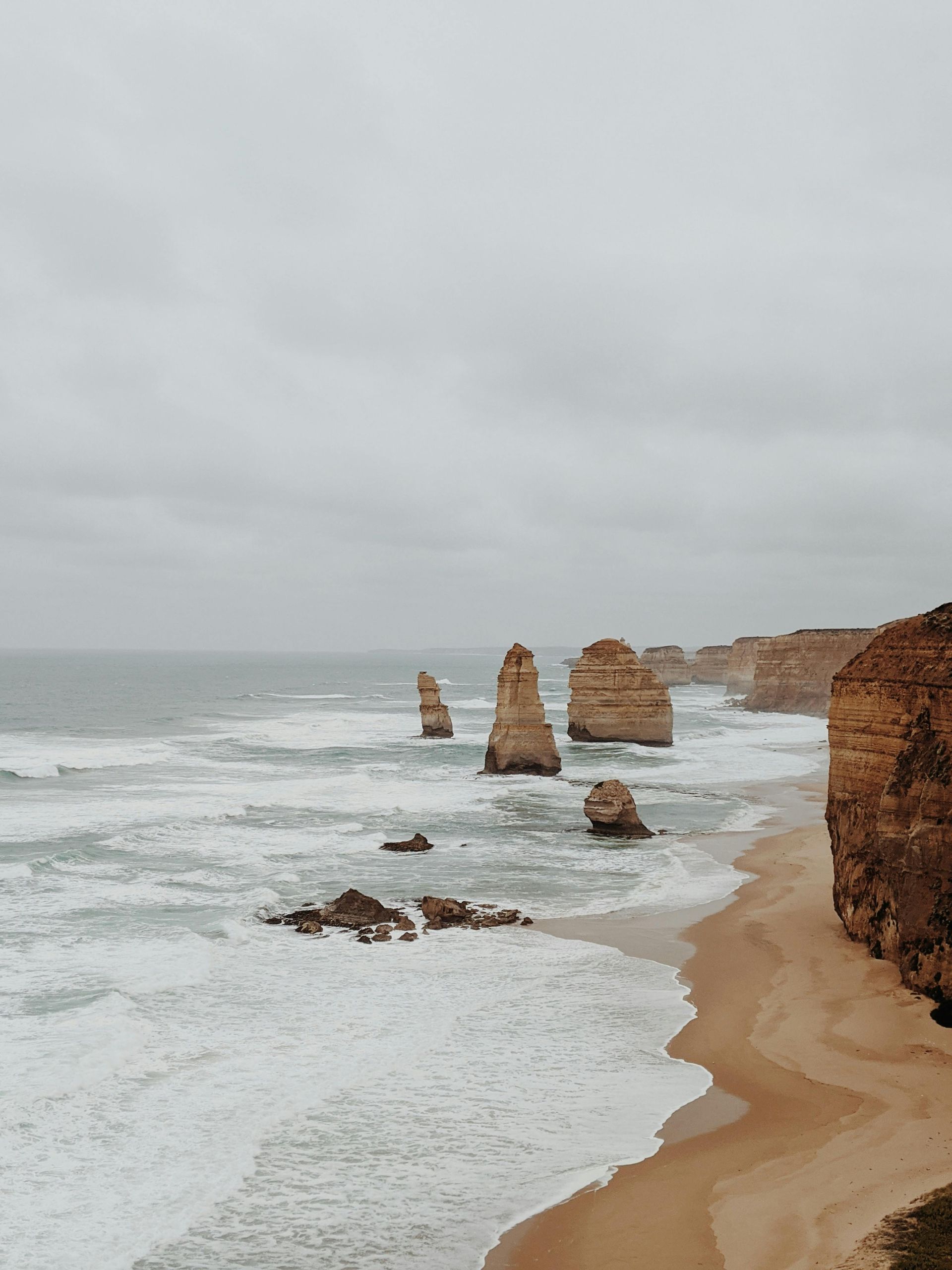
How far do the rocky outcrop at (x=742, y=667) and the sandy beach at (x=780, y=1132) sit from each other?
98.2 metres

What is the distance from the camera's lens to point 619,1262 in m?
8.55

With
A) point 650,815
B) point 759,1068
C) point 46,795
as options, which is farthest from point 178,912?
point 46,795

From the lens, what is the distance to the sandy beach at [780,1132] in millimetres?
8742

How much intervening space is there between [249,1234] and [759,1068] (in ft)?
22.3

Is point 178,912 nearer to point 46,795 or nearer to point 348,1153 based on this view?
point 348,1153

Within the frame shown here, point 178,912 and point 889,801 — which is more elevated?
point 889,801

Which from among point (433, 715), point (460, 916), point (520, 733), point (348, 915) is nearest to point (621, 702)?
point (433, 715)

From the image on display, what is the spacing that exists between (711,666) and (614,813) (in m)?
125

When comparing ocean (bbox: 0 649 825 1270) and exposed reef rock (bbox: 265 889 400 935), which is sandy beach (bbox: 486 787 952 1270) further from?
Result: exposed reef rock (bbox: 265 889 400 935)

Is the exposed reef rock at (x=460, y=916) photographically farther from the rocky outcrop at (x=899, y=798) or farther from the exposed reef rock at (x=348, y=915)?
the rocky outcrop at (x=899, y=798)

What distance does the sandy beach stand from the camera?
8742 mm

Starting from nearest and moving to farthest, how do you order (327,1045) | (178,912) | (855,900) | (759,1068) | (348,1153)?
(348,1153)
(759,1068)
(327,1045)
(855,900)
(178,912)

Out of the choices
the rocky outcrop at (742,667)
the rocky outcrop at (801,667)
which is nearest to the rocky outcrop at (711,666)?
the rocky outcrop at (742,667)

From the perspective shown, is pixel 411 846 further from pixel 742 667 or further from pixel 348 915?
pixel 742 667
